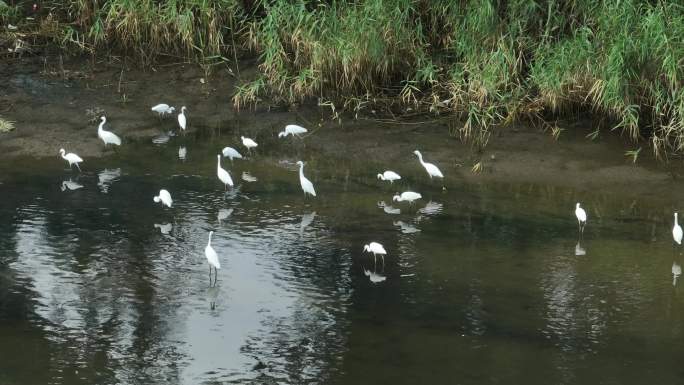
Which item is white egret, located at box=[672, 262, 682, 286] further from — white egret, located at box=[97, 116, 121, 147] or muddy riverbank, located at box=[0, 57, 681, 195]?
white egret, located at box=[97, 116, 121, 147]

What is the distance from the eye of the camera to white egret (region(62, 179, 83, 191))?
10398mm


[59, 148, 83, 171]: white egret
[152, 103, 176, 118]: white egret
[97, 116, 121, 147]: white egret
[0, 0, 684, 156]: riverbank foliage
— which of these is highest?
[0, 0, 684, 156]: riverbank foliage

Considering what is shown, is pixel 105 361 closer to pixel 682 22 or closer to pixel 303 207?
pixel 303 207

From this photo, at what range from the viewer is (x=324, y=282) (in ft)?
26.5

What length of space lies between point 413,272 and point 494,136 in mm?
3910

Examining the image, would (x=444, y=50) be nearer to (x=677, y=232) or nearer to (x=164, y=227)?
(x=677, y=232)

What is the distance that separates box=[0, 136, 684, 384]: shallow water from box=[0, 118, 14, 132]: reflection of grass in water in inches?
43.0

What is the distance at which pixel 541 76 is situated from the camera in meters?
11.7

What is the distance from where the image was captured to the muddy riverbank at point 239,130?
36.4ft

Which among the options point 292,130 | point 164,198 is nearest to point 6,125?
point 292,130

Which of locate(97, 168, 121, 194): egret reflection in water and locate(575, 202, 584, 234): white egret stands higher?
locate(575, 202, 584, 234): white egret

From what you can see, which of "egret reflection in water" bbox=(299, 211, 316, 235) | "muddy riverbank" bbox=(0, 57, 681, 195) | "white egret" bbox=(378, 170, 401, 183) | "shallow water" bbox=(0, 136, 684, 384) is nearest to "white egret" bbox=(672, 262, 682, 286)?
"shallow water" bbox=(0, 136, 684, 384)

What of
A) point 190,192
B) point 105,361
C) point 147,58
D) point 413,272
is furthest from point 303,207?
point 147,58

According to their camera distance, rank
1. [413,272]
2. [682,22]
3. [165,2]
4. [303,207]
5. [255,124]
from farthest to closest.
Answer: [165,2], [255,124], [682,22], [303,207], [413,272]
